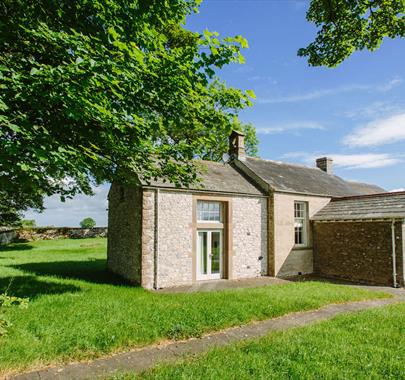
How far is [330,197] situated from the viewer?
18.8 metres

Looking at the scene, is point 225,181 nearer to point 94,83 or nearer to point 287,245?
point 287,245

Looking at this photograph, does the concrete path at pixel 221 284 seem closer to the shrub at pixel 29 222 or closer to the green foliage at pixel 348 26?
the green foliage at pixel 348 26

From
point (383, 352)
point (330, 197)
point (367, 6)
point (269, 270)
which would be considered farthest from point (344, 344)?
point (330, 197)

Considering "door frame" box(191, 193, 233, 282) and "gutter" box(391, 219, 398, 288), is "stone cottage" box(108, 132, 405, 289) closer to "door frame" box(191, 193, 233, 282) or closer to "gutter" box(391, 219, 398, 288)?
"door frame" box(191, 193, 233, 282)

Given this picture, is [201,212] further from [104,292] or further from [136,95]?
[136,95]

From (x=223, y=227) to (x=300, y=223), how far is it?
17.3 ft

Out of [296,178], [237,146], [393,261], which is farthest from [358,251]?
[237,146]

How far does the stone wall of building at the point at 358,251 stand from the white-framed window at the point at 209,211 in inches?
245

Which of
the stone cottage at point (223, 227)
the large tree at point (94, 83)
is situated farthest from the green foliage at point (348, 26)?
the stone cottage at point (223, 227)

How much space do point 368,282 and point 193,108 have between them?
1238cm

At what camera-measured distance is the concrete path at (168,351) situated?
5.23 m

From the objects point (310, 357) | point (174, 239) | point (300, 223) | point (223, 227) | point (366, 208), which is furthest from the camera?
point (300, 223)

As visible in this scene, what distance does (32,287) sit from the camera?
34.8 ft

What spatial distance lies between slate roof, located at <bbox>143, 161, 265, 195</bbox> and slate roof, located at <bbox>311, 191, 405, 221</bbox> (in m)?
4.36
